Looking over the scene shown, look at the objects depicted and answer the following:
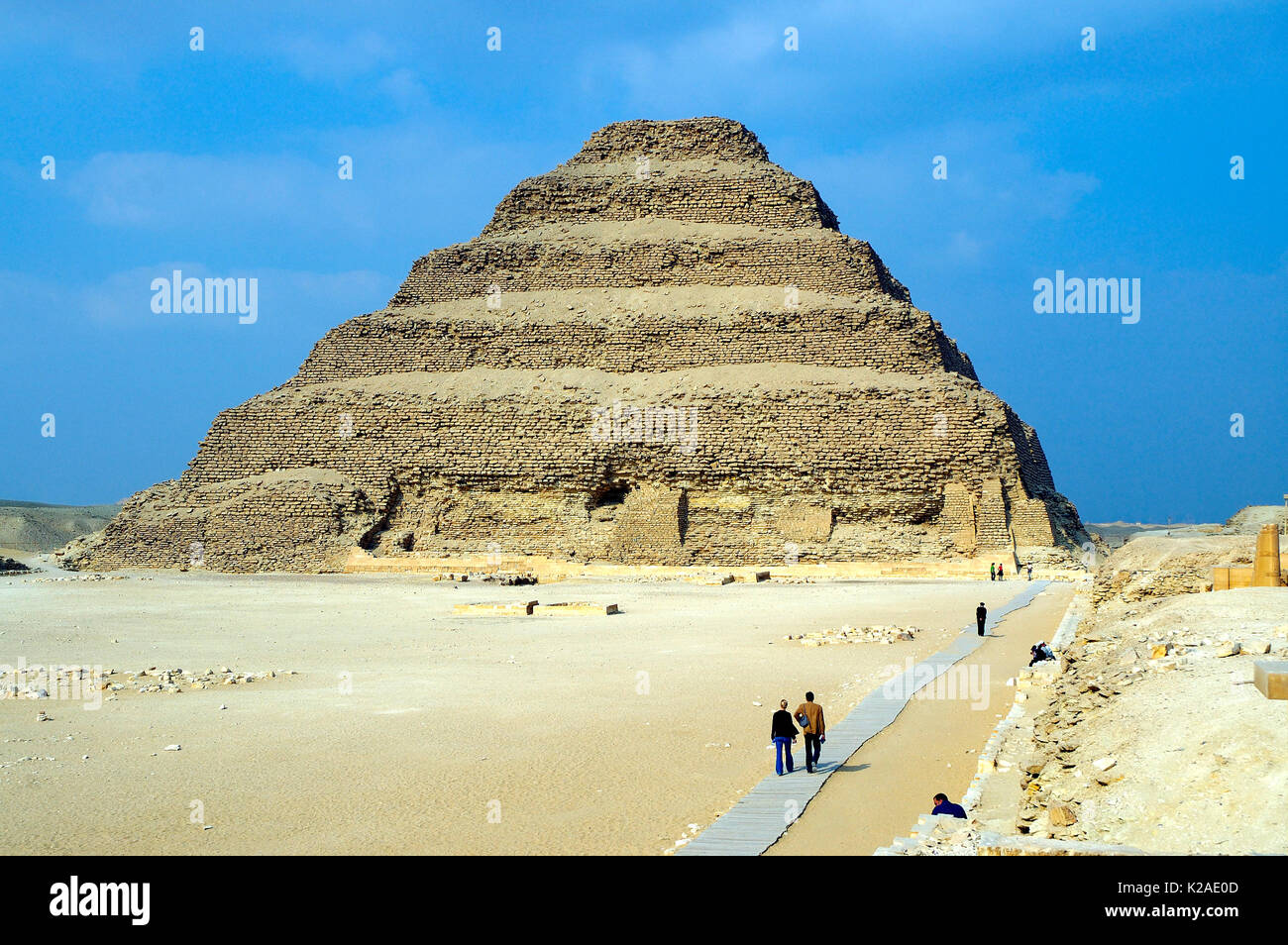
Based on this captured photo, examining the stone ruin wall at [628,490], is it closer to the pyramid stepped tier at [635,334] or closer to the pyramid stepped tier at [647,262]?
the pyramid stepped tier at [635,334]

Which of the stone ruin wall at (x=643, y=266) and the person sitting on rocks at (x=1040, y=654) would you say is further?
the stone ruin wall at (x=643, y=266)

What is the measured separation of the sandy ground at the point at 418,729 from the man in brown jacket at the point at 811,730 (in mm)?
441

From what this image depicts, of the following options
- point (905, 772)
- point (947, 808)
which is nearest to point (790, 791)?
point (905, 772)

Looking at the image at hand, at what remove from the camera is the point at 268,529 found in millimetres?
39094

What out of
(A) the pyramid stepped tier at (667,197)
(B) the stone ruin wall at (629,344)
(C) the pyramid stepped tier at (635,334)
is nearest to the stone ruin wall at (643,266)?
(C) the pyramid stepped tier at (635,334)

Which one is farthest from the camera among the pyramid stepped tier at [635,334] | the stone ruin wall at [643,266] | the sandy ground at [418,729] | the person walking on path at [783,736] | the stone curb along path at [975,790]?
the stone ruin wall at [643,266]

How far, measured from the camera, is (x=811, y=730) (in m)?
7.83

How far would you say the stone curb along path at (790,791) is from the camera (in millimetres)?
5949

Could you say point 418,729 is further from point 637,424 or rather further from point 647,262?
point 647,262

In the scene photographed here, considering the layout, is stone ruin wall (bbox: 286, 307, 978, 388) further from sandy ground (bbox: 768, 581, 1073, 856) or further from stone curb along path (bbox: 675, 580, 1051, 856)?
stone curb along path (bbox: 675, 580, 1051, 856)

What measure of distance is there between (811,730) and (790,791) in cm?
79
